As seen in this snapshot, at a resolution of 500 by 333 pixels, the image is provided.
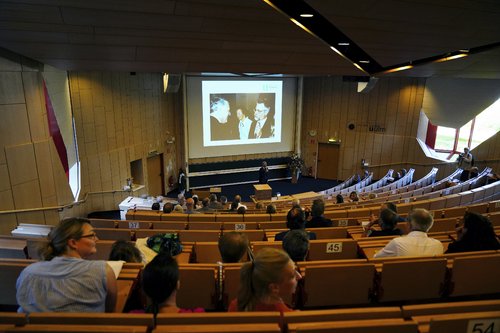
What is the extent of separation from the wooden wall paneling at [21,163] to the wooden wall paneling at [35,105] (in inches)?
13.6

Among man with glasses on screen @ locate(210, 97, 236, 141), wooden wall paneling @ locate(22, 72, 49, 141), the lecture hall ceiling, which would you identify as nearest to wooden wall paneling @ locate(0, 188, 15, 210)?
wooden wall paneling @ locate(22, 72, 49, 141)

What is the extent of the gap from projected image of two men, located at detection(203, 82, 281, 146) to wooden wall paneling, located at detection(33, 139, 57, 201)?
7.50m

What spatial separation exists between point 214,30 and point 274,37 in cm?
111

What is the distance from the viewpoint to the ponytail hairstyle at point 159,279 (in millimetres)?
1767

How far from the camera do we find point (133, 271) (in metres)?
2.40

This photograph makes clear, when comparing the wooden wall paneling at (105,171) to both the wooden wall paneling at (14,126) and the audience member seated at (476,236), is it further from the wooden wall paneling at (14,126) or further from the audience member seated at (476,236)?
the audience member seated at (476,236)

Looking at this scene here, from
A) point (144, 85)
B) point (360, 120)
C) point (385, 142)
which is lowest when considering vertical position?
point (385, 142)

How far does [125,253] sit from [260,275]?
4.29 feet

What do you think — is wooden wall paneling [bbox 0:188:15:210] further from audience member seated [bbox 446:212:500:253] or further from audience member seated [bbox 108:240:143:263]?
audience member seated [bbox 446:212:500:253]

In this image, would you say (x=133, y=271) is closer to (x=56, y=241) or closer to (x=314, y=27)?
(x=56, y=241)

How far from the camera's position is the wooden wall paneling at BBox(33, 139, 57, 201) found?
643 cm

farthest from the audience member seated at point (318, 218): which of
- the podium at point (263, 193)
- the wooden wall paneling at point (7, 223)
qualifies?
the podium at point (263, 193)

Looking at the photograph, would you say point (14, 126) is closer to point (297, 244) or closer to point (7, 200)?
point (7, 200)

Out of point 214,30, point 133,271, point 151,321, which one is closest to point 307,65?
point 214,30
